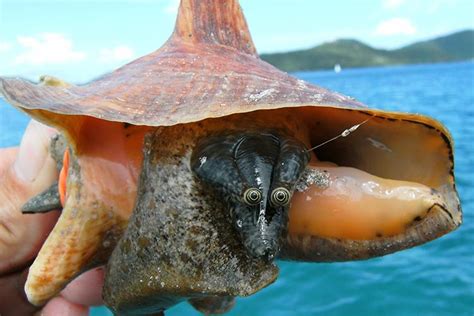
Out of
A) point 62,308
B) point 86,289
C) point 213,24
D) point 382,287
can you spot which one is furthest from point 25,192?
point 382,287

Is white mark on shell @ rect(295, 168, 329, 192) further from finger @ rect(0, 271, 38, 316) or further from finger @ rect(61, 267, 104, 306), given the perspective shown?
finger @ rect(0, 271, 38, 316)

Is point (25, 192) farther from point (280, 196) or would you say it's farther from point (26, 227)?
point (280, 196)

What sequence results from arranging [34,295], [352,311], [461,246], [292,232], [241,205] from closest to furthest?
[241,205]
[292,232]
[34,295]
[352,311]
[461,246]

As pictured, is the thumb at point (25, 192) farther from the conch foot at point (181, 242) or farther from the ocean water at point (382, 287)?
the ocean water at point (382, 287)

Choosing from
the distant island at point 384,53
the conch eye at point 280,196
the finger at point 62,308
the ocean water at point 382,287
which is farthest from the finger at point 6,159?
the distant island at point 384,53

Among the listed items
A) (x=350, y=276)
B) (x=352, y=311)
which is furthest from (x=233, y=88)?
(x=350, y=276)

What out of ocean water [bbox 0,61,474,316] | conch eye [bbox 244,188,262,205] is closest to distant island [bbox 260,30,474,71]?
ocean water [bbox 0,61,474,316]

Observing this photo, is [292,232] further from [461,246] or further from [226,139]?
[461,246]

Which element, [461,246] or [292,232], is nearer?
[292,232]
